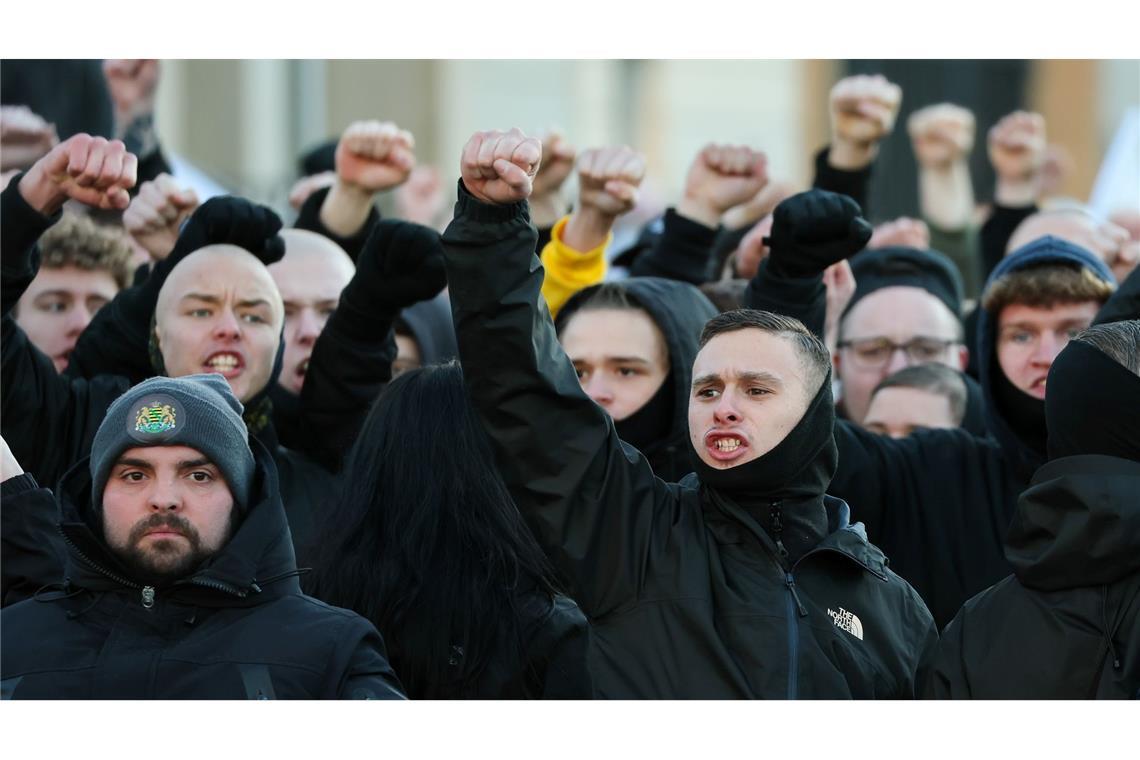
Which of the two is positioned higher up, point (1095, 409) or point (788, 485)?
point (1095, 409)

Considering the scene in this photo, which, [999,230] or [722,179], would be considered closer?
[722,179]

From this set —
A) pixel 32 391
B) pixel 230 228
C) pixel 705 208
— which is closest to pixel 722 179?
pixel 705 208

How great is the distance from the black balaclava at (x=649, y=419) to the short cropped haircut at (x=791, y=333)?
2.46 feet

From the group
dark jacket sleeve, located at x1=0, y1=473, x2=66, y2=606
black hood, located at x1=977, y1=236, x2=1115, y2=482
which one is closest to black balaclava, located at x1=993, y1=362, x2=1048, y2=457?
black hood, located at x1=977, y1=236, x2=1115, y2=482

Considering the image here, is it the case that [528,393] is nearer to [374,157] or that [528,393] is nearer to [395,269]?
[395,269]

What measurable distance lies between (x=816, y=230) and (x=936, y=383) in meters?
1.14

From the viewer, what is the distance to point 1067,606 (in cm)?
379

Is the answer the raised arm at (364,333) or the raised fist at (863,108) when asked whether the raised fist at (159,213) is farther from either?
the raised fist at (863,108)

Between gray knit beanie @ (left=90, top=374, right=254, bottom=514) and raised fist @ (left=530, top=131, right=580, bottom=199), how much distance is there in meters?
2.29

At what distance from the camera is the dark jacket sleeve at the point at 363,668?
12.7 ft

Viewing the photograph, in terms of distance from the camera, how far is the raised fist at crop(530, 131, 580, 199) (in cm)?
633

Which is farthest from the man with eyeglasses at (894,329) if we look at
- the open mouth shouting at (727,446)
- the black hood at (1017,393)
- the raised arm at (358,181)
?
the open mouth shouting at (727,446)

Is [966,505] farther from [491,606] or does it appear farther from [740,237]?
[740,237]

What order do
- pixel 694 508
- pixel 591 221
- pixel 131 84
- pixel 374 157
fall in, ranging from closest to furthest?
pixel 694 508 < pixel 591 221 < pixel 374 157 < pixel 131 84
